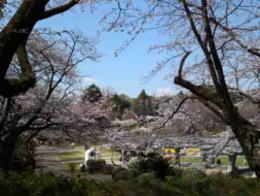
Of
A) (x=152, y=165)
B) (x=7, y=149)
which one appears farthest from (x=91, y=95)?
(x=7, y=149)

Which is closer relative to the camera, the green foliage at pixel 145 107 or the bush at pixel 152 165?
the bush at pixel 152 165

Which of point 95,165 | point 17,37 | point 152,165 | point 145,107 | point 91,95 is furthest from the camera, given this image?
point 145,107

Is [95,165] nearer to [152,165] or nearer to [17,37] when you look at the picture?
[152,165]

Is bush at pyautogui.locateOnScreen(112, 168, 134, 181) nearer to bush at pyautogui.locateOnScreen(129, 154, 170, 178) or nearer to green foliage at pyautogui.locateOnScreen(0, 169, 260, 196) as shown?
bush at pyautogui.locateOnScreen(129, 154, 170, 178)

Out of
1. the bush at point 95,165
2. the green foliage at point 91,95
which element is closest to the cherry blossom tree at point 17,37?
the green foliage at point 91,95

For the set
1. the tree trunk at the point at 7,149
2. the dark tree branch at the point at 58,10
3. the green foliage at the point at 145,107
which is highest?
the green foliage at the point at 145,107

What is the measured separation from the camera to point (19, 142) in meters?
15.3

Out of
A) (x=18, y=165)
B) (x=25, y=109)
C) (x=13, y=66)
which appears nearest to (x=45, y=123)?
(x=25, y=109)

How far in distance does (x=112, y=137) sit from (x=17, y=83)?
34.0 ft

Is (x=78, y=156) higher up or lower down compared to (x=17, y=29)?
lower down

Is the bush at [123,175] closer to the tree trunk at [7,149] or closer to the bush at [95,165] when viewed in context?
the tree trunk at [7,149]

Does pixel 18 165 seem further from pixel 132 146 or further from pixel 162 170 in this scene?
pixel 162 170

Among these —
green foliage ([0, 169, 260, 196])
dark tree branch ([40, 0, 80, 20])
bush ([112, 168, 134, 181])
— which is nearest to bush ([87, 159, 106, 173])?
bush ([112, 168, 134, 181])

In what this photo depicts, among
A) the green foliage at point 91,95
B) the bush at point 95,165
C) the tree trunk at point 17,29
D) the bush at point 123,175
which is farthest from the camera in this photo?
the bush at point 95,165
